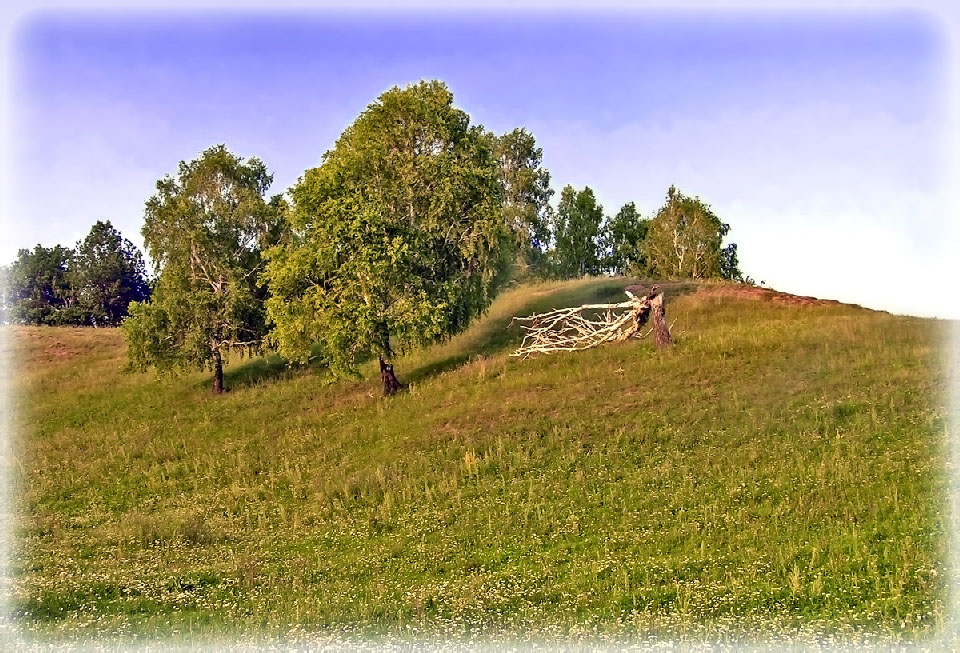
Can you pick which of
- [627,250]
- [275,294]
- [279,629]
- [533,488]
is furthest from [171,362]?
[627,250]

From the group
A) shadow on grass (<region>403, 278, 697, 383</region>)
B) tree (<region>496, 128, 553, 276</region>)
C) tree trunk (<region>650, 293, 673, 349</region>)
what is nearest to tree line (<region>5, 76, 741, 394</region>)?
shadow on grass (<region>403, 278, 697, 383</region>)

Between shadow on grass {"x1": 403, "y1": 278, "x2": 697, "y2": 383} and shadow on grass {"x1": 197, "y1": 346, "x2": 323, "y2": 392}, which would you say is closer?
shadow on grass {"x1": 403, "y1": 278, "x2": 697, "y2": 383}

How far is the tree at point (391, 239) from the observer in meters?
34.0

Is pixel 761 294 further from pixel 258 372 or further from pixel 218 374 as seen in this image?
pixel 218 374

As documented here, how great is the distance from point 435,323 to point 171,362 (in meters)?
16.1

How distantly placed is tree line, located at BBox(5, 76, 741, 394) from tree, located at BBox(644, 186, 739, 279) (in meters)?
40.9

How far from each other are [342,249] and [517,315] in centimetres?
1893

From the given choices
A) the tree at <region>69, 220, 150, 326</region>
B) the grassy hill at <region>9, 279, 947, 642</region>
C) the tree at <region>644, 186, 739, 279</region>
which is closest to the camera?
the grassy hill at <region>9, 279, 947, 642</region>

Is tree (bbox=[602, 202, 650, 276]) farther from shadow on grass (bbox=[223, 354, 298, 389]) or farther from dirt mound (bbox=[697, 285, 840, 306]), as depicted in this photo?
shadow on grass (bbox=[223, 354, 298, 389])

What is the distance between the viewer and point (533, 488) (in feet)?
64.7

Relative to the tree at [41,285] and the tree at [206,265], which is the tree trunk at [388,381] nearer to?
the tree at [206,265]

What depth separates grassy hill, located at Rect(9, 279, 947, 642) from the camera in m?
11.9

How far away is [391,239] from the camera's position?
116 ft

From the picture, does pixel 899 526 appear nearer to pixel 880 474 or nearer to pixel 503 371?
pixel 880 474
